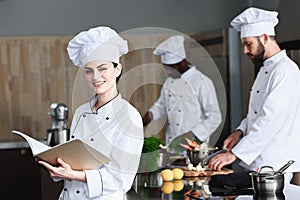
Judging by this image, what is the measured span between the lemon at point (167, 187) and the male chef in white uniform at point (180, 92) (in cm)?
117

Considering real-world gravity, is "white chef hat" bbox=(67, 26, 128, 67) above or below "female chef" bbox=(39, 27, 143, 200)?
above

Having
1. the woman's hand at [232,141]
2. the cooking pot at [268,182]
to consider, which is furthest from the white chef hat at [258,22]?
the cooking pot at [268,182]

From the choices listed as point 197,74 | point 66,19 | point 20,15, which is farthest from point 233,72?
point 20,15

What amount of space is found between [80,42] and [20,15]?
2.60 meters

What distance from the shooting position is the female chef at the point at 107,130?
220 centimetres

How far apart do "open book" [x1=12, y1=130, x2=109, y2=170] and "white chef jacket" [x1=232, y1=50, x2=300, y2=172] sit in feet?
3.26

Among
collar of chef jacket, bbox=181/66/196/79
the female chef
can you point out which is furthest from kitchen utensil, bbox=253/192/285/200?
collar of chef jacket, bbox=181/66/196/79

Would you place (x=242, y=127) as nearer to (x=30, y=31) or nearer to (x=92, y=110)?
(x=92, y=110)

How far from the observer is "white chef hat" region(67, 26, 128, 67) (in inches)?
87.4

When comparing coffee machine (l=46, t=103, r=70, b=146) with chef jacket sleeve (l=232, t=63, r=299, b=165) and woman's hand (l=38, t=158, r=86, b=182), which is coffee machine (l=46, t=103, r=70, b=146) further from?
woman's hand (l=38, t=158, r=86, b=182)

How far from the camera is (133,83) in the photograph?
2.77 metres

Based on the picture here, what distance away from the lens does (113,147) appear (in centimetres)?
220

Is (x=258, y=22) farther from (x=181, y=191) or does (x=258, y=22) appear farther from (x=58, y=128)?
(x=58, y=128)

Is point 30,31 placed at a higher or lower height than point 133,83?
higher
